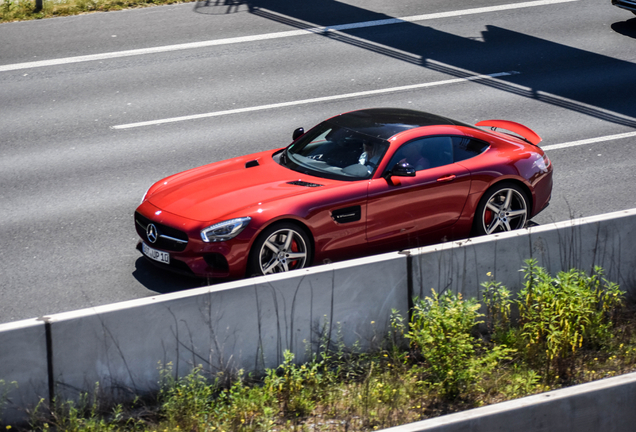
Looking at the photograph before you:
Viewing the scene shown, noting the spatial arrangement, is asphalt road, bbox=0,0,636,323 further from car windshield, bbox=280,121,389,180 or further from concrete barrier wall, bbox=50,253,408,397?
concrete barrier wall, bbox=50,253,408,397

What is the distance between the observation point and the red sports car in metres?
6.70

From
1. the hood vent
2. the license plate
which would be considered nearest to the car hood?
the hood vent

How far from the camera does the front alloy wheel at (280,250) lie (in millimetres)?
6703

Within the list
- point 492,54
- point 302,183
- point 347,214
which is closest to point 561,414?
point 347,214

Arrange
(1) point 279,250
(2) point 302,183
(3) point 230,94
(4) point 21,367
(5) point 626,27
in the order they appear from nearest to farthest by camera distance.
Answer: (4) point 21,367
(1) point 279,250
(2) point 302,183
(3) point 230,94
(5) point 626,27

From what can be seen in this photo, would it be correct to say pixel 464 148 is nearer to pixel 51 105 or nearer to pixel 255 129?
pixel 255 129

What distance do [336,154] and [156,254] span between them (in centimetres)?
215

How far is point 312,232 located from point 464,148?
2130mm

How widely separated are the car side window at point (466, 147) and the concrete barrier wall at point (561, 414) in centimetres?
334

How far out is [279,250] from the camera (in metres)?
6.84

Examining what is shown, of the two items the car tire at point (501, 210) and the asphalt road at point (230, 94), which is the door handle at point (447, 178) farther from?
the asphalt road at point (230, 94)

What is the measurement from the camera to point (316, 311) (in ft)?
18.2

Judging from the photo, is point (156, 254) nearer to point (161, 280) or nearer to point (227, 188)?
point (161, 280)

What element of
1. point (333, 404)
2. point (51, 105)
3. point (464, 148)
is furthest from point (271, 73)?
point (333, 404)
